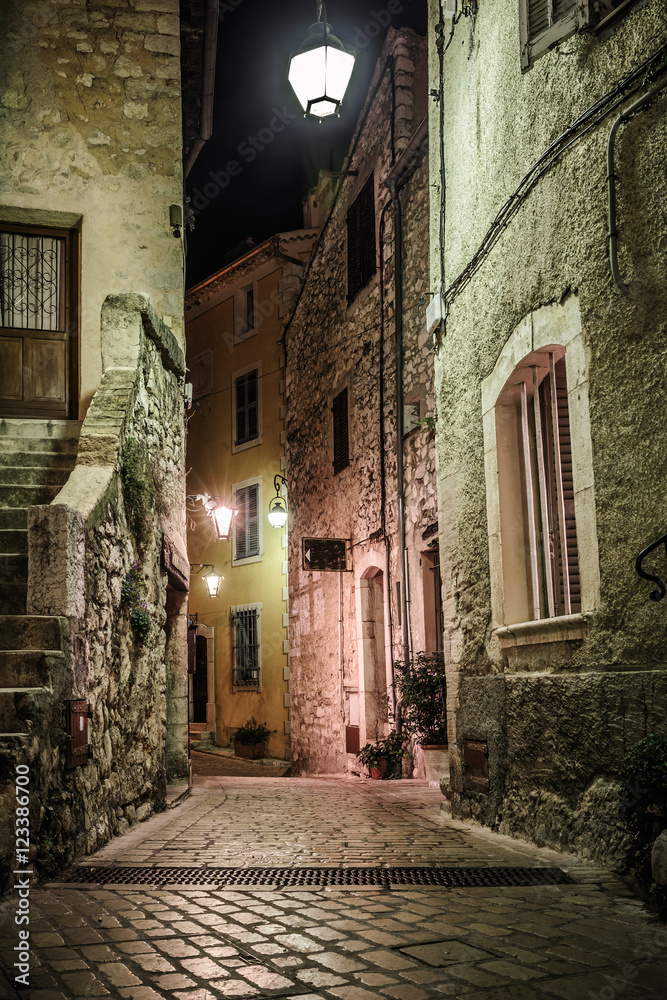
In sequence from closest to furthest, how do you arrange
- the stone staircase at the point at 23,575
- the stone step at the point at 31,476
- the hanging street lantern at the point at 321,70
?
the stone staircase at the point at 23,575
the hanging street lantern at the point at 321,70
the stone step at the point at 31,476

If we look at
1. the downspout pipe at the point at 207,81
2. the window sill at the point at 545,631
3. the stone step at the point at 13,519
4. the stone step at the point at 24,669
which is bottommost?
the stone step at the point at 24,669

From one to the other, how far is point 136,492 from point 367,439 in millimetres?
6349

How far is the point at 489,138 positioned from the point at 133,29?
191 inches

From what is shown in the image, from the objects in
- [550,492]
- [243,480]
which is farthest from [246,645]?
[550,492]

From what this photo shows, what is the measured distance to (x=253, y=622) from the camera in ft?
61.5

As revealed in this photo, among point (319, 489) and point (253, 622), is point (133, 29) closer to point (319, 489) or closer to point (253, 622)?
point (319, 489)

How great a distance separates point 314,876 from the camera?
4145mm

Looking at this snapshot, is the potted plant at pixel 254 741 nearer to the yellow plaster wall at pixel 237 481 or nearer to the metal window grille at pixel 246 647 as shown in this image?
the yellow plaster wall at pixel 237 481

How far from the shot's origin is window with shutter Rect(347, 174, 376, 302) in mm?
12578

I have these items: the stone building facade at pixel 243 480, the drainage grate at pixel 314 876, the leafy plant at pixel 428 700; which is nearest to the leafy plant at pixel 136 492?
the drainage grate at pixel 314 876

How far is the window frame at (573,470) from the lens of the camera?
4.74 meters

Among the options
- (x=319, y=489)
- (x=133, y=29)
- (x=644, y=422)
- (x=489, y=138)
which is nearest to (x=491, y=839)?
(x=644, y=422)

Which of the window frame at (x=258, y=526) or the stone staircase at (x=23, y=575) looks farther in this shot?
the window frame at (x=258, y=526)

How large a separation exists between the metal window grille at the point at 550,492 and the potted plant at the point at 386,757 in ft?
16.2
